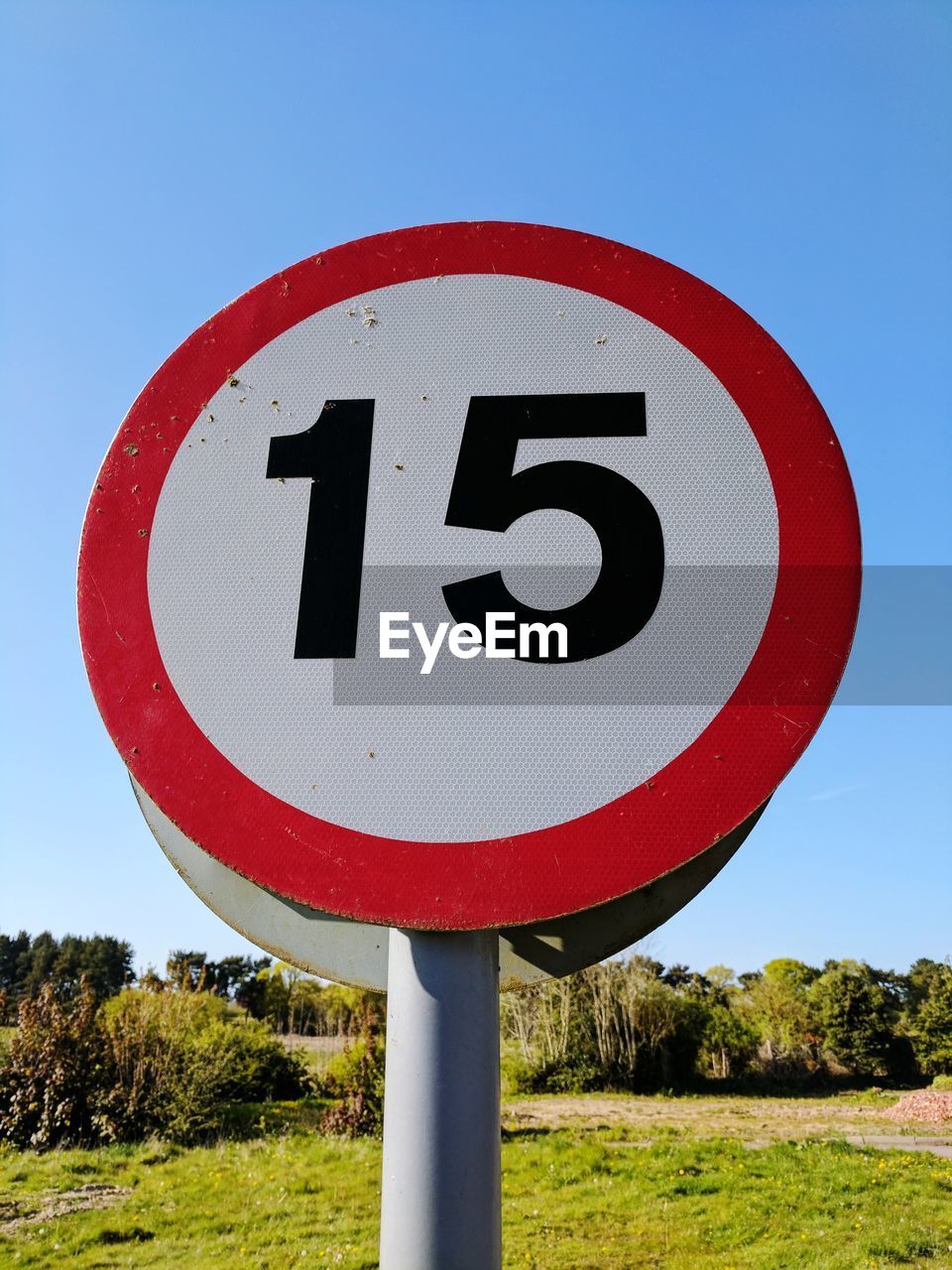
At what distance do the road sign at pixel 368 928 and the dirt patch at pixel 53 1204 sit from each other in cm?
558

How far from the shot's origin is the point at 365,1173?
6.32 metres

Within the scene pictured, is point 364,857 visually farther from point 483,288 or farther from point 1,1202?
point 1,1202

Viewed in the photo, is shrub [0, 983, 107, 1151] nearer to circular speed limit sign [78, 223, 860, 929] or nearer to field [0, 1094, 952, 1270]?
field [0, 1094, 952, 1270]

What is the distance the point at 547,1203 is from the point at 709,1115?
16.0 feet

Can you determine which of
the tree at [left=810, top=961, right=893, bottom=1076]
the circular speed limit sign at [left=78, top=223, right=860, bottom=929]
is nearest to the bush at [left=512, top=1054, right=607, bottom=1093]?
the tree at [left=810, top=961, right=893, bottom=1076]

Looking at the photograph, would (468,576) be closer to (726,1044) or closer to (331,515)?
(331,515)

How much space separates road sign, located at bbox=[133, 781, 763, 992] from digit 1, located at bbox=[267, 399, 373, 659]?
298mm

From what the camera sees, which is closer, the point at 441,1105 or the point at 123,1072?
the point at 441,1105

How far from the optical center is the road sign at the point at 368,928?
3.26 feet

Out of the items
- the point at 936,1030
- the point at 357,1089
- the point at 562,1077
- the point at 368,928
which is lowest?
the point at 562,1077

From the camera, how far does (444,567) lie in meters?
0.89

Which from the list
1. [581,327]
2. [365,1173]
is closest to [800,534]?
[581,327]

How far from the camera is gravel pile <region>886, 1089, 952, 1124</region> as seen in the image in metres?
9.77

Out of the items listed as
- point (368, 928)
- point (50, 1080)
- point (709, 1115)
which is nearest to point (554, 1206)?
point (50, 1080)
